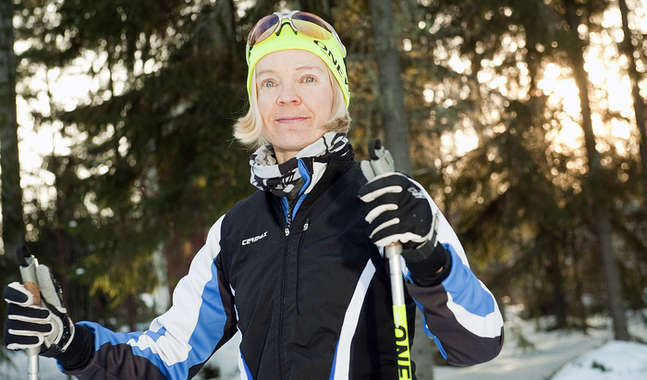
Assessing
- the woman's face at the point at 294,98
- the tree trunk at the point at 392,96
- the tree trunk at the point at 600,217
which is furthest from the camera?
the tree trunk at the point at 600,217

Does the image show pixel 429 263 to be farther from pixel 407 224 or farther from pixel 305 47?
pixel 305 47

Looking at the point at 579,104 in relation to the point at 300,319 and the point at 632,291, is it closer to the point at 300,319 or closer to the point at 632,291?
the point at 632,291

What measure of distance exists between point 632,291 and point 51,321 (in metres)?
9.40

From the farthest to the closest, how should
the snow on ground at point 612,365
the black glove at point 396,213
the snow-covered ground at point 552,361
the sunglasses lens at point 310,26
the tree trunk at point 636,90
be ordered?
the tree trunk at point 636,90, the snow-covered ground at point 552,361, the snow on ground at point 612,365, the sunglasses lens at point 310,26, the black glove at point 396,213

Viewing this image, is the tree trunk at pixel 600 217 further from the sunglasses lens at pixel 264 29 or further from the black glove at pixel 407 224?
the black glove at pixel 407 224

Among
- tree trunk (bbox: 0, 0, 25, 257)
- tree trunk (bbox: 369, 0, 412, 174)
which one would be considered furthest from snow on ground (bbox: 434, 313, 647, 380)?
tree trunk (bbox: 0, 0, 25, 257)

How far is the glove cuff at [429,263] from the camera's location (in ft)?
4.67

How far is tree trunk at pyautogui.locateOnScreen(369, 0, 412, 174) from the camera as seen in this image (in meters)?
6.31

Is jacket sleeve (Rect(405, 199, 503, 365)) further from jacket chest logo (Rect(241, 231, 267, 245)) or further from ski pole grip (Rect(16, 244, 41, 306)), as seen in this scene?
ski pole grip (Rect(16, 244, 41, 306))

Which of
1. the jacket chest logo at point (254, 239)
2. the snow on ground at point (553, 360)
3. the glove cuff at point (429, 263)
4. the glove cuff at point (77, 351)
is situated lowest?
the snow on ground at point (553, 360)

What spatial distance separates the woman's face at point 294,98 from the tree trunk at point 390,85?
14.4 feet

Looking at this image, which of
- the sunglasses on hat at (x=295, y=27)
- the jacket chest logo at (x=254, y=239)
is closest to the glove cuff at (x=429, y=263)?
the jacket chest logo at (x=254, y=239)

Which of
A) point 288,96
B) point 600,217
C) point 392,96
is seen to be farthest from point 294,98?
point 600,217

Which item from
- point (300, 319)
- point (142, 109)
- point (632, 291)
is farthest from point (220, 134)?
point (632, 291)
